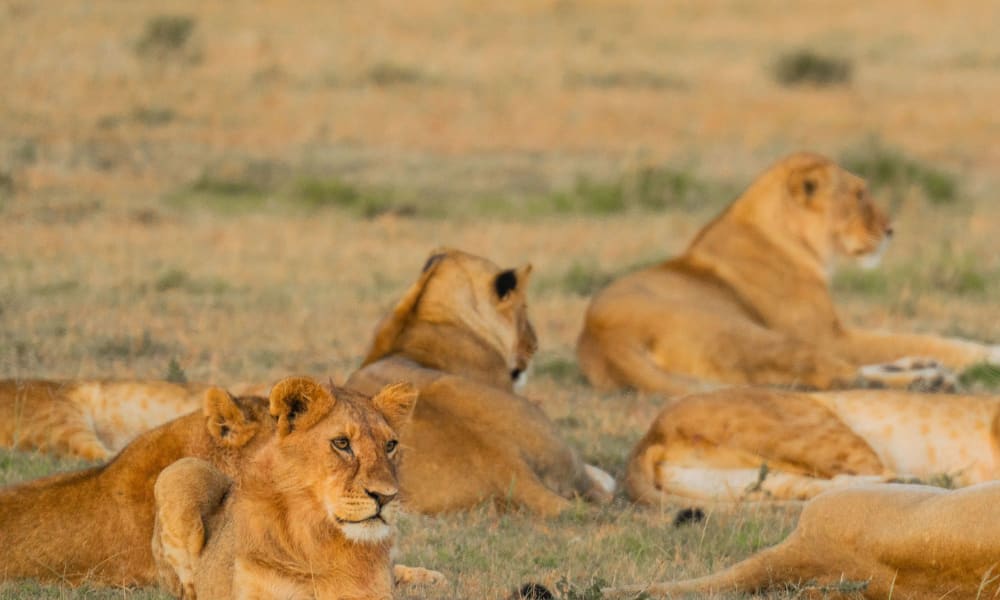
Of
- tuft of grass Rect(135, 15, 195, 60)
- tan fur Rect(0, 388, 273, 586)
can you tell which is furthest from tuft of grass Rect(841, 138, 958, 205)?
tan fur Rect(0, 388, 273, 586)

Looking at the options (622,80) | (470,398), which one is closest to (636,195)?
(470,398)

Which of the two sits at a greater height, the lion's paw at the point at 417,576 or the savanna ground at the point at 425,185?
the lion's paw at the point at 417,576

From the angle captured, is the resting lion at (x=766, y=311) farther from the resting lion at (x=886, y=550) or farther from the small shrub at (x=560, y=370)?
the resting lion at (x=886, y=550)

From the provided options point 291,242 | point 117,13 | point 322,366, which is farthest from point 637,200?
point 117,13

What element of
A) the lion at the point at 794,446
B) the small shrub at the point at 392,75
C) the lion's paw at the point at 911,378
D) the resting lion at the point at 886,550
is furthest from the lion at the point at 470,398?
the small shrub at the point at 392,75

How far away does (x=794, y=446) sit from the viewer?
6.34m

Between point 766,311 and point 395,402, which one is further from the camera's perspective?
point 766,311

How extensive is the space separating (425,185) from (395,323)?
879 centimetres

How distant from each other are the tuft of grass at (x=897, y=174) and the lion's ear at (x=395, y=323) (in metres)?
9.13

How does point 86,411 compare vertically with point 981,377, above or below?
above

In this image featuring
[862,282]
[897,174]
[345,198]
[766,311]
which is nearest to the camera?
[766,311]

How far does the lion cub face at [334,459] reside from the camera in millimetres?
3514

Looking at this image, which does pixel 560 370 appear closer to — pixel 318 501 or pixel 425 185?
pixel 318 501

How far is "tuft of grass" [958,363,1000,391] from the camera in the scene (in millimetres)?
8508
